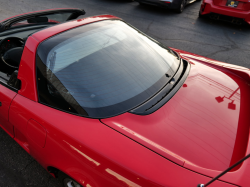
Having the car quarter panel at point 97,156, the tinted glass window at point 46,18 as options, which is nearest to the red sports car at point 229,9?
the tinted glass window at point 46,18

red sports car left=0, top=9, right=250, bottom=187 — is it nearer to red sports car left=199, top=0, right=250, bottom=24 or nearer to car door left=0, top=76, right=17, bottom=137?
car door left=0, top=76, right=17, bottom=137

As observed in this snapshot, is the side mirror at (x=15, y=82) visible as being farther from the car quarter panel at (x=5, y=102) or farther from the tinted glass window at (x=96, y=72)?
the tinted glass window at (x=96, y=72)

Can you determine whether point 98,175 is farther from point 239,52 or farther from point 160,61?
point 239,52

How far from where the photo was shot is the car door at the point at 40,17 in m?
2.63

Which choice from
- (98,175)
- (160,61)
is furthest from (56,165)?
(160,61)

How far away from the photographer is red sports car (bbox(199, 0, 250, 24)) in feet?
17.8

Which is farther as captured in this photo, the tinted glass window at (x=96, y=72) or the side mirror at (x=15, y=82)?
the side mirror at (x=15, y=82)

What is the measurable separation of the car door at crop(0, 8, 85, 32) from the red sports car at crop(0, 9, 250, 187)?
0.78 meters

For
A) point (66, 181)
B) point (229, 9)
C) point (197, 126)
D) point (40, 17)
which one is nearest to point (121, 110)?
point (197, 126)

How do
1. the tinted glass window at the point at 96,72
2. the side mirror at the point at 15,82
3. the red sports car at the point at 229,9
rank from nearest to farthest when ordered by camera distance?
the tinted glass window at the point at 96,72, the side mirror at the point at 15,82, the red sports car at the point at 229,9

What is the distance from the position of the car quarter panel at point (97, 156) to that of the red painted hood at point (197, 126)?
0.07 metres

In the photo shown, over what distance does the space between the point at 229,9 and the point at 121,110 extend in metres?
5.65

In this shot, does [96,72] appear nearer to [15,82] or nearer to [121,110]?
[121,110]

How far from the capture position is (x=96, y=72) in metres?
1.63
